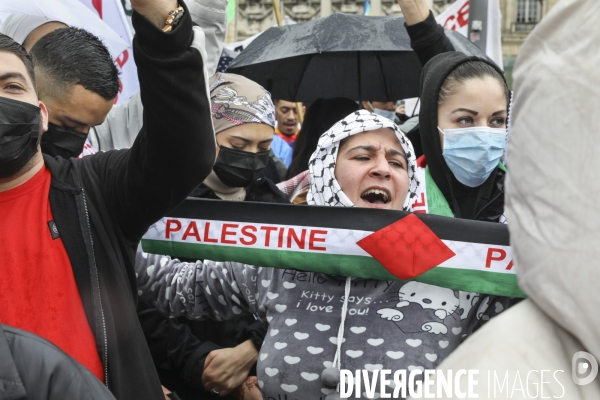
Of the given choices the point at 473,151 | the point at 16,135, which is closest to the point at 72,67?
the point at 16,135

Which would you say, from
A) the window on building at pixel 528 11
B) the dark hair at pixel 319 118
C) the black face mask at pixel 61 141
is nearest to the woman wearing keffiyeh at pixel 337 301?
the black face mask at pixel 61 141

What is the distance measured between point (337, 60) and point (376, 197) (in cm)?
296

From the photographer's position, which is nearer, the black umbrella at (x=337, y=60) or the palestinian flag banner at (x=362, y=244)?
the palestinian flag banner at (x=362, y=244)

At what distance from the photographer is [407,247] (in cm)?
271

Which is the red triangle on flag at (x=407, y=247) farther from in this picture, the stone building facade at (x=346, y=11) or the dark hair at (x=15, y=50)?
the stone building facade at (x=346, y=11)

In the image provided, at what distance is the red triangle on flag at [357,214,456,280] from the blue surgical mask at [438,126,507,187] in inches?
26.5

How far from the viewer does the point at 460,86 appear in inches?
132

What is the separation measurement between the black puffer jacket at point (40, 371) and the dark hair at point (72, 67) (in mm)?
1762

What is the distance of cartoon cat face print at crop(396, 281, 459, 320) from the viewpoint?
8.52 feet

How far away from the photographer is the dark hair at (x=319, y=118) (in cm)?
521

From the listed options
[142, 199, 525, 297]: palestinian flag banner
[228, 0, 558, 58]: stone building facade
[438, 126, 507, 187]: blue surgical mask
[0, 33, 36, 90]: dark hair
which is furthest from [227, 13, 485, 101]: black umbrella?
[228, 0, 558, 58]: stone building facade

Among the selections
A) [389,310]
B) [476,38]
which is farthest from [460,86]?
[476,38]

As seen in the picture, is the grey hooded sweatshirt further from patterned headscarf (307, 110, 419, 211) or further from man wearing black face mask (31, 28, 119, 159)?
man wearing black face mask (31, 28, 119, 159)

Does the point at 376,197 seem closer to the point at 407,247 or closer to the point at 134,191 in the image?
the point at 407,247
